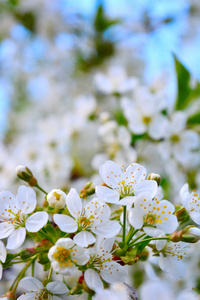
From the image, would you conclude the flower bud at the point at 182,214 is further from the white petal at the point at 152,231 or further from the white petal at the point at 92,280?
the white petal at the point at 92,280

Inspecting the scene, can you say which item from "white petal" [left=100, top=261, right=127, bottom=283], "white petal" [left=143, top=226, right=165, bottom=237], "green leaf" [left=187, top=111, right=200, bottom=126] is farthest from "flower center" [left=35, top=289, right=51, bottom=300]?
"green leaf" [left=187, top=111, right=200, bottom=126]

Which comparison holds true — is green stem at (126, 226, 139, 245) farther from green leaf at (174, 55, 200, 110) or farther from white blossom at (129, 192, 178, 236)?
green leaf at (174, 55, 200, 110)

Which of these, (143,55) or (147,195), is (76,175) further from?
(143,55)

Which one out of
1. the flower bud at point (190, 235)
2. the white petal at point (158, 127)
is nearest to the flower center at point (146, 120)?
the white petal at point (158, 127)

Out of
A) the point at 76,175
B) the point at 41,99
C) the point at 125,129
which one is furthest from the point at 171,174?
the point at 41,99

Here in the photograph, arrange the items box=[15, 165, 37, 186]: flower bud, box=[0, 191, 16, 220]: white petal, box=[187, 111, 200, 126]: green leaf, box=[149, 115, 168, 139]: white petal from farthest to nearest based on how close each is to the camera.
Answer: box=[187, 111, 200, 126]: green leaf
box=[149, 115, 168, 139]: white petal
box=[15, 165, 37, 186]: flower bud
box=[0, 191, 16, 220]: white petal

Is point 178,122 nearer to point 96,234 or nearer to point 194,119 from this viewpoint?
point 194,119

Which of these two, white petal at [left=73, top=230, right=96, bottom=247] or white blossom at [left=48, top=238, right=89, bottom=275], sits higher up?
white petal at [left=73, top=230, right=96, bottom=247]
